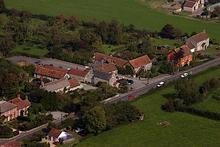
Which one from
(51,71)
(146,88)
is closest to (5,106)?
(51,71)

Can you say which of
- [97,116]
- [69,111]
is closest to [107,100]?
[69,111]

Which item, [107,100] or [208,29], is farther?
[208,29]

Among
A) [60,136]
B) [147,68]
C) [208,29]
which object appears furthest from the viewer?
A: [208,29]

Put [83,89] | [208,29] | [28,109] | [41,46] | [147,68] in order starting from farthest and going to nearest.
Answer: [208,29] → [41,46] → [147,68] → [83,89] → [28,109]

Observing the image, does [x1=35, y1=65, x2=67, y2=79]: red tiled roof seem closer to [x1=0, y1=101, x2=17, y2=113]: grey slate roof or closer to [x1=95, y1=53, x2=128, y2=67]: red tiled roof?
[x1=95, y1=53, x2=128, y2=67]: red tiled roof

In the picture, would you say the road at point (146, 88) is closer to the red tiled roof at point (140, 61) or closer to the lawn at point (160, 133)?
the lawn at point (160, 133)

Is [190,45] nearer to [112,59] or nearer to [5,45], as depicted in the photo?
[112,59]

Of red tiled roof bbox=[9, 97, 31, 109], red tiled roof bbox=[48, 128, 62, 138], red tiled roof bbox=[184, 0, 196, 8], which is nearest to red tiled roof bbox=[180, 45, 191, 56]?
red tiled roof bbox=[9, 97, 31, 109]

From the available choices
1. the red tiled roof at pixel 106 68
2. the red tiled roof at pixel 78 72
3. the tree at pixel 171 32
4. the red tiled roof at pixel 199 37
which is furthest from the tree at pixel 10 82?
the tree at pixel 171 32

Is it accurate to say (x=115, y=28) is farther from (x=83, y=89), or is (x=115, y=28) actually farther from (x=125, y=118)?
(x=125, y=118)
